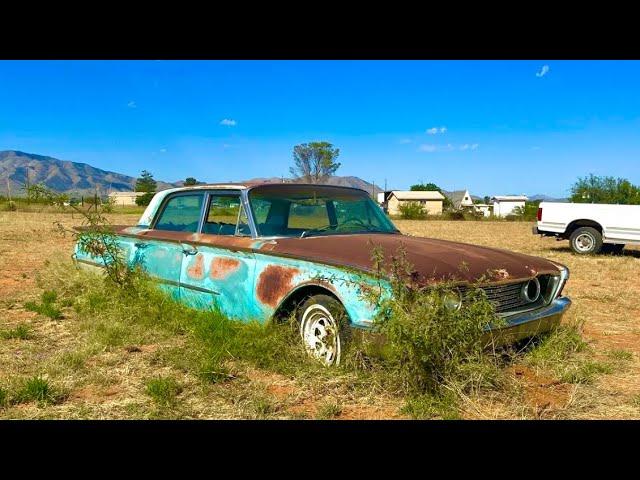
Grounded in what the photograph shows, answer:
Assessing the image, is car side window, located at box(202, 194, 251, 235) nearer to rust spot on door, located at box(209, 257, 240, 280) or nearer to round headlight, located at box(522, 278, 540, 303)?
rust spot on door, located at box(209, 257, 240, 280)

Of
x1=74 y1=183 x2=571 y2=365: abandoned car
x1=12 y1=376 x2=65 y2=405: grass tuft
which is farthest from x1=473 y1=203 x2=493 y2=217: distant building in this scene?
x1=12 y1=376 x2=65 y2=405: grass tuft

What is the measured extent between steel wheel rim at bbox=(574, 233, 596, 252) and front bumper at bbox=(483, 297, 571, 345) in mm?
9771

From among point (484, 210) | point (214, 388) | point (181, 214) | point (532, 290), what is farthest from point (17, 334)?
point (484, 210)

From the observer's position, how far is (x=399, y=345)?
3.08 meters

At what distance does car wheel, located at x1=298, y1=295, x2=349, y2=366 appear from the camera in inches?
136

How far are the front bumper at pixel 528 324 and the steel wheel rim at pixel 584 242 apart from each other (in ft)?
32.1

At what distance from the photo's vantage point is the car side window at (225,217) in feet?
14.7
